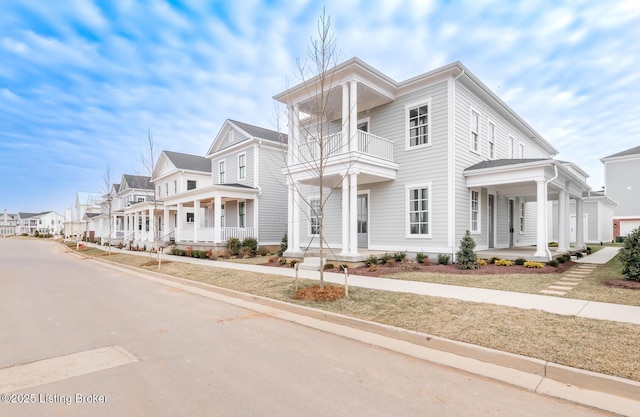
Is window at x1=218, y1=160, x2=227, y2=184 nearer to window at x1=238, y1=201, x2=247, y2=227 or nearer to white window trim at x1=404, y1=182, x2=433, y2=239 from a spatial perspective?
window at x1=238, y1=201, x2=247, y2=227

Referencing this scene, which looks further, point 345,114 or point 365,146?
point 365,146

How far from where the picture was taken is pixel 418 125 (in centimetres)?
1439

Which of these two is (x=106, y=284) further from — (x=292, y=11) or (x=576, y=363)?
(x=576, y=363)

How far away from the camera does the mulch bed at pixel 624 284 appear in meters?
8.05

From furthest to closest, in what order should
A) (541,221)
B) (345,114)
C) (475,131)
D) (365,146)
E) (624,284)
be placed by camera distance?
(475,131) → (365,146) → (345,114) → (541,221) → (624,284)

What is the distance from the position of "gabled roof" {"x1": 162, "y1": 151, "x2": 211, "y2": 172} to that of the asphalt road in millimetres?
23802

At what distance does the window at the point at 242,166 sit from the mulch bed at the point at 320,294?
1659 centimetres

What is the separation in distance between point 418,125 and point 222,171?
16321 millimetres

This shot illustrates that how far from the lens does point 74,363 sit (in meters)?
4.57

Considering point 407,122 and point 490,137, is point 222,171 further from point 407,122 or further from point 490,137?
point 490,137

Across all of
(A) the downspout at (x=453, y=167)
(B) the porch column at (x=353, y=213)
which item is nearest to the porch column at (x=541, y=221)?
(A) the downspout at (x=453, y=167)

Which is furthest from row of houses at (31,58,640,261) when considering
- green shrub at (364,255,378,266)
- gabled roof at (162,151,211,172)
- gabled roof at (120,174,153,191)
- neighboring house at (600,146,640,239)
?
gabled roof at (120,174,153,191)

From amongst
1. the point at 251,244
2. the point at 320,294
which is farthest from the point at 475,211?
the point at 251,244

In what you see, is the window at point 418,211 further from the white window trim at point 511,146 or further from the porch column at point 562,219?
the white window trim at point 511,146
